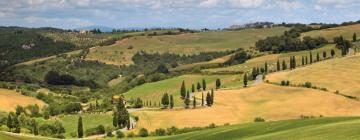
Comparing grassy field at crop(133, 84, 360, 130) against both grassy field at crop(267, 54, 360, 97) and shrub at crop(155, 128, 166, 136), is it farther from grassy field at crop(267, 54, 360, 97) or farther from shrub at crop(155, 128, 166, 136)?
grassy field at crop(267, 54, 360, 97)

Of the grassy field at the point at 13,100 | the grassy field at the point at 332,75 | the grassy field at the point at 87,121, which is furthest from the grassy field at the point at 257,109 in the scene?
the grassy field at the point at 13,100

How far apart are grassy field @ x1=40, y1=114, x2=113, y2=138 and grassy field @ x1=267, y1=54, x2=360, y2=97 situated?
57598mm

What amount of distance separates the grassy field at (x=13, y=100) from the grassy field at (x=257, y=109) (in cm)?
4464

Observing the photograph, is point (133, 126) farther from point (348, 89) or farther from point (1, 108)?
point (348, 89)

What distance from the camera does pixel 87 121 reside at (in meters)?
136

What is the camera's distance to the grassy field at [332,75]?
15838 centimetres

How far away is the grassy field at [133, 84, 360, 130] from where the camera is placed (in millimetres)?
127688

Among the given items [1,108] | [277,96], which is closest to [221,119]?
[277,96]

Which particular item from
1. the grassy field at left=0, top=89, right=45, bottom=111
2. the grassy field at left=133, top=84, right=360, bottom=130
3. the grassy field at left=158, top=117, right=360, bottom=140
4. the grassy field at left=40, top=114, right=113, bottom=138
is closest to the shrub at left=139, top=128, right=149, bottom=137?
the grassy field at left=133, top=84, right=360, bottom=130

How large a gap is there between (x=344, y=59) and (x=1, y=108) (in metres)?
109

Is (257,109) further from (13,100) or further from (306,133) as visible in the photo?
(306,133)

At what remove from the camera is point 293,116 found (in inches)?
5089

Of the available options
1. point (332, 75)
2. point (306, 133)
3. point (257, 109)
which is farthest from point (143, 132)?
point (332, 75)

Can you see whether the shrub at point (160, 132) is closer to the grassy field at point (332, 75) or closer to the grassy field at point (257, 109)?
the grassy field at point (257, 109)
